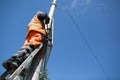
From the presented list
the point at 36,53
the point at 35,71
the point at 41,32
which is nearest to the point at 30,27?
the point at 41,32

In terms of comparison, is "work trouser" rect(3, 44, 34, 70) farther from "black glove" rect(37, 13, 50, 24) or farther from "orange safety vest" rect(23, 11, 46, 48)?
"black glove" rect(37, 13, 50, 24)

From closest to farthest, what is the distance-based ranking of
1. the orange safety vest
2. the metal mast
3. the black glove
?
the metal mast, the orange safety vest, the black glove

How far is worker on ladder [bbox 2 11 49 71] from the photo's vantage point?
3482 millimetres

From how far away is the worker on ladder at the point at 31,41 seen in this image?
348 cm

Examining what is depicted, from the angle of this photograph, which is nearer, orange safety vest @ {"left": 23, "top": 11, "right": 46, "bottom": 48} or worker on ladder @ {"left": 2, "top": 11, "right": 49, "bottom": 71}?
worker on ladder @ {"left": 2, "top": 11, "right": 49, "bottom": 71}

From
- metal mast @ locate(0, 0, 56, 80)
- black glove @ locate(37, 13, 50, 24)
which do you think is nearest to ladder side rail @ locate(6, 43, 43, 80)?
metal mast @ locate(0, 0, 56, 80)

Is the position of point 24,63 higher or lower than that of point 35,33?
lower

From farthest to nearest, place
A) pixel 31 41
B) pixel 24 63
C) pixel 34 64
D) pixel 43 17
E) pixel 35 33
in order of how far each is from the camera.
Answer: pixel 43 17 < pixel 35 33 < pixel 31 41 < pixel 34 64 < pixel 24 63

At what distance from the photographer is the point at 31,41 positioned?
4047 millimetres

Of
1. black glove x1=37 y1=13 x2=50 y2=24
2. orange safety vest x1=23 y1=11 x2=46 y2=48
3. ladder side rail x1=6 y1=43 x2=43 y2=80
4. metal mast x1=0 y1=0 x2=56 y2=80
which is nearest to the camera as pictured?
ladder side rail x1=6 y1=43 x2=43 y2=80

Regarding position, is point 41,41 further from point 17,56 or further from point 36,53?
point 17,56

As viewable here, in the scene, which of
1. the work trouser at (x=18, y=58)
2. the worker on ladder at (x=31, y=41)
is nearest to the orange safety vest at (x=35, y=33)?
the worker on ladder at (x=31, y=41)

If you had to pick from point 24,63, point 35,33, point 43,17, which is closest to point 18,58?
point 24,63

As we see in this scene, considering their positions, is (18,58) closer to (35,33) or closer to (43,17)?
(35,33)
